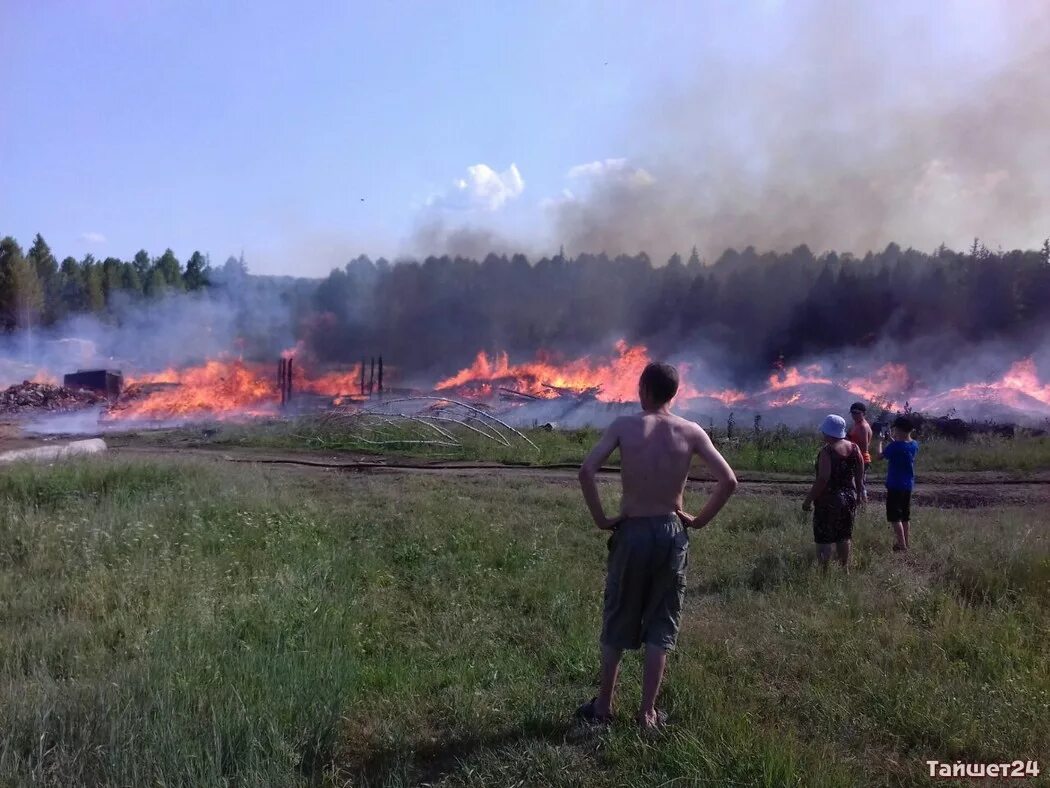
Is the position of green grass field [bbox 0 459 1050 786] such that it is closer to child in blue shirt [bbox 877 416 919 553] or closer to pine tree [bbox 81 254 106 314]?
child in blue shirt [bbox 877 416 919 553]

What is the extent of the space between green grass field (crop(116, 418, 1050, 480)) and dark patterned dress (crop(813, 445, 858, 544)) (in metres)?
9.74

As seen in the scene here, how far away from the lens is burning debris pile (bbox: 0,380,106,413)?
32.7 m

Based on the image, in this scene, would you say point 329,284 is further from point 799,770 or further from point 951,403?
point 799,770

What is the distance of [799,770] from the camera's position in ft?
11.1

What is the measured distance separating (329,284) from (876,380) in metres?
30.5

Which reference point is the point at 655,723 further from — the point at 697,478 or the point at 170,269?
the point at 170,269

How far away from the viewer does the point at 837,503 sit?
706 cm

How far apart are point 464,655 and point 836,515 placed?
4.07 metres

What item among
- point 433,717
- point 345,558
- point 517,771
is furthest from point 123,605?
point 517,771

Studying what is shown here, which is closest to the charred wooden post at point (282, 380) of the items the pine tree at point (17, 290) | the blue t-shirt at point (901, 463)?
the pine tree at point (17, 290)

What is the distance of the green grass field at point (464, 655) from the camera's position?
354cm

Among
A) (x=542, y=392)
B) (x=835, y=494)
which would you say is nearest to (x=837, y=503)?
(x=835, y=494)

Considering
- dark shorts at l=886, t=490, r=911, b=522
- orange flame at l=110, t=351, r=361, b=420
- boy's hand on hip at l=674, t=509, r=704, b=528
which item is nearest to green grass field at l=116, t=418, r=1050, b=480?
orange flame at l=110, t=351, r=361, b=420

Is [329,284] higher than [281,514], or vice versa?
[329,284]
